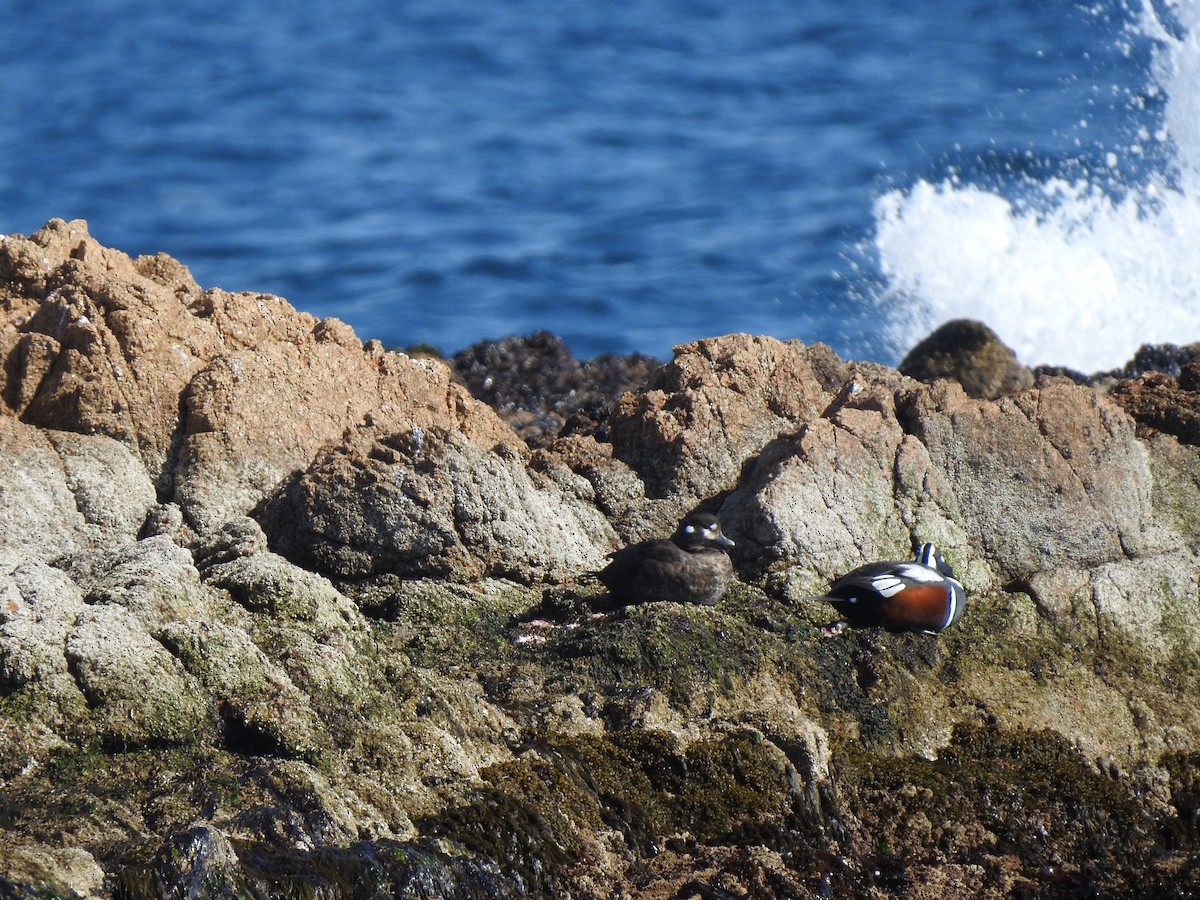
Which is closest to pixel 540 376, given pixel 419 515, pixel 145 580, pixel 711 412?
pixel 711 412

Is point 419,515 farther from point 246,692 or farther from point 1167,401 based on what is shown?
point 1167,401

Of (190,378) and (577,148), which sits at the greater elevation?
(577,148)

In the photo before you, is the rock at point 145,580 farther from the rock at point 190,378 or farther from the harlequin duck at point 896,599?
the harlequin duck at point 896,599

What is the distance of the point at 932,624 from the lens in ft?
20.6

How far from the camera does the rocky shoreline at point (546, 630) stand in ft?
15.4

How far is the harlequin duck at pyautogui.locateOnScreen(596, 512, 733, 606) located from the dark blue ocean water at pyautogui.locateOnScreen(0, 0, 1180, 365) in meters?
11.4

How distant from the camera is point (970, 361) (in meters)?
11.8

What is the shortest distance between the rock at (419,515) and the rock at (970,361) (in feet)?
19.2

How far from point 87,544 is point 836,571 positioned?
10.6ft

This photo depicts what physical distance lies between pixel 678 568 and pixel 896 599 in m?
0.91

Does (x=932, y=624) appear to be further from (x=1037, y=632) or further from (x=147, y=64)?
(x=147, y=64)

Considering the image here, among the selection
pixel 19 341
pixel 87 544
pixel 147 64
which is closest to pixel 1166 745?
pixel 87 544

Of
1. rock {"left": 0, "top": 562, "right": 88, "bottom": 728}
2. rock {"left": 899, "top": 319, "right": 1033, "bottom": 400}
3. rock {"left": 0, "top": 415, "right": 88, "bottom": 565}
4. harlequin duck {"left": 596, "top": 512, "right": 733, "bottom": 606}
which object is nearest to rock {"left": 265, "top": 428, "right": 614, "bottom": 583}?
harlequin duck {"left": 596, "top": 512, "right": 733, "bottom": 606}

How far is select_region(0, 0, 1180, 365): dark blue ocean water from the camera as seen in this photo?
2005cm
